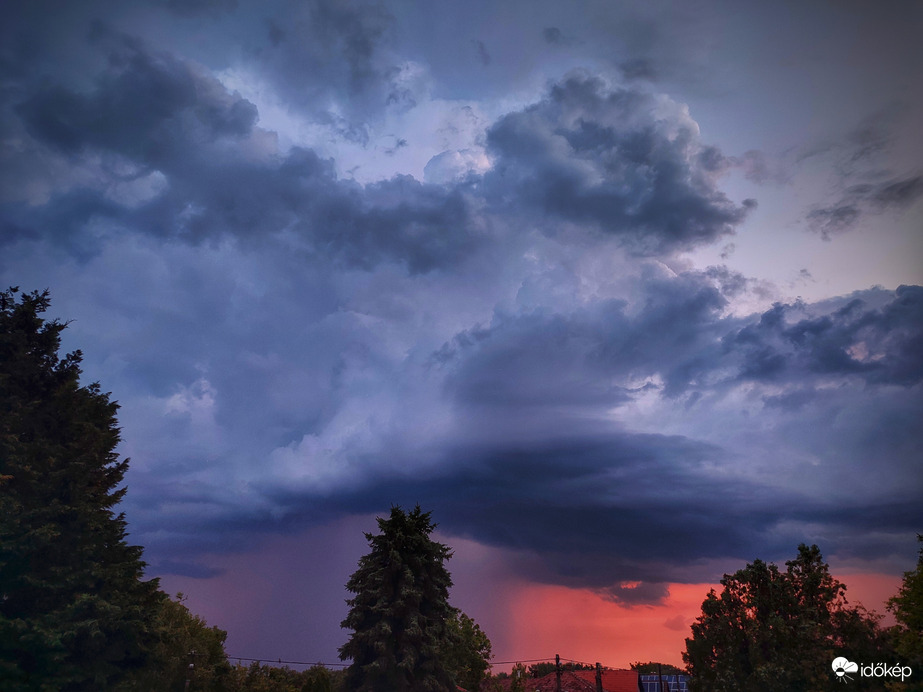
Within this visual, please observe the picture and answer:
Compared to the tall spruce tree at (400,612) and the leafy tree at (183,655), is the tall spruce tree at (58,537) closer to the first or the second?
the leafy tree at (183,655)

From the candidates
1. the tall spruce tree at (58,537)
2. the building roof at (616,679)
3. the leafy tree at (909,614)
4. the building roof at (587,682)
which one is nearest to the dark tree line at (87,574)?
the tall spruce tree at (58,537)

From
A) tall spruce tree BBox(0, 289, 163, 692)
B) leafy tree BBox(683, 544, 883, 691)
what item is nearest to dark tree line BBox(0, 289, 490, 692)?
tall spruce tree BBox(0, 289, 163, 692)

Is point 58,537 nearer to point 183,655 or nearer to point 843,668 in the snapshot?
point 183,655

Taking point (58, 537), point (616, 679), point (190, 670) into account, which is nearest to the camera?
point (58, 537)

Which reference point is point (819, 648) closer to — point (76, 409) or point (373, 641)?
point (373, 641)

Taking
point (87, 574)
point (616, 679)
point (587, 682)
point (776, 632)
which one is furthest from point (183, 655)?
point (616, 679)

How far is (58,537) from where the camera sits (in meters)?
38.2

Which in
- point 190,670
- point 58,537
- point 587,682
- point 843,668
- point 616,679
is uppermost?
point 58,537

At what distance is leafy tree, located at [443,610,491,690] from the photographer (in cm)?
6438

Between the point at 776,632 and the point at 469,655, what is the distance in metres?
32.5

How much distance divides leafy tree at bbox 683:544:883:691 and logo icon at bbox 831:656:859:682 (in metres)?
0.54

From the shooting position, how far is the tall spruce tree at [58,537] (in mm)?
35438

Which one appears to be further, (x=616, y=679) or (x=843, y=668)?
(x=616, y=679)

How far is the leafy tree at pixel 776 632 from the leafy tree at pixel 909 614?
187cm
